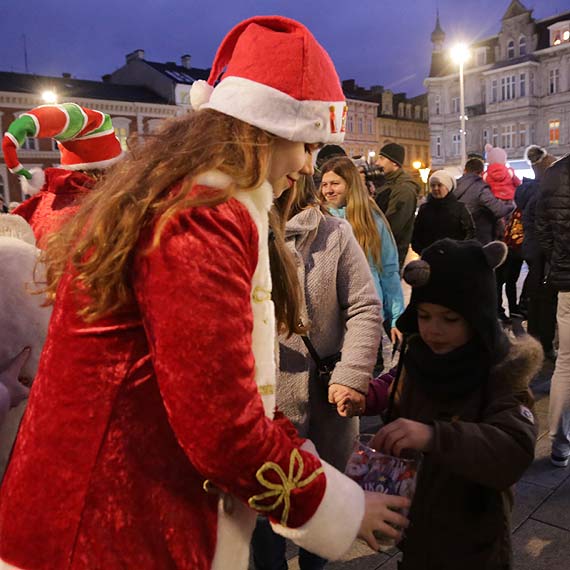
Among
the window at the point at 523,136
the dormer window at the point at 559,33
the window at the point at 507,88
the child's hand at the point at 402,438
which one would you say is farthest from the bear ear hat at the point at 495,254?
the window at the point at 507,88

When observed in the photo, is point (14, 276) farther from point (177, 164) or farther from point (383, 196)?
point (383, 196)

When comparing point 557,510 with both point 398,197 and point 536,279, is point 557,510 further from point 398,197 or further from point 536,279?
point 536,279

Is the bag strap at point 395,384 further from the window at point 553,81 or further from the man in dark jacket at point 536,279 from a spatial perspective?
the window at point 553,81

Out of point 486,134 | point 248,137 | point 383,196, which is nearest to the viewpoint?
point 248,137

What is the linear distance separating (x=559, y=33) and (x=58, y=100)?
33716mm

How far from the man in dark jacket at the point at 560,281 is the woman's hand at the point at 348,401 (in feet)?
6.66

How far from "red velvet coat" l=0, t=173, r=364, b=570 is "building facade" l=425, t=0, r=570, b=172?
42.3 meters

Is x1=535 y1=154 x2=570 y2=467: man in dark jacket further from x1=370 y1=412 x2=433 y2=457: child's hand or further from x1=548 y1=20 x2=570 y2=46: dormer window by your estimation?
x1=548 y1=20 x2=570 y2=46: dormer window

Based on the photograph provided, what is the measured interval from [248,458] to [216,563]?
31 cm

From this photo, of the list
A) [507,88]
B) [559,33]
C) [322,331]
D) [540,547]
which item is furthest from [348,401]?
[507,88]

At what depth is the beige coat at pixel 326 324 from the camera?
2.53 meters

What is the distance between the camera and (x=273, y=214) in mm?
1844

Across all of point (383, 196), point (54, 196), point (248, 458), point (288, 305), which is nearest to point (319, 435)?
point (288, 305)

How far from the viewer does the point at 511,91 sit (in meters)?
46.8
